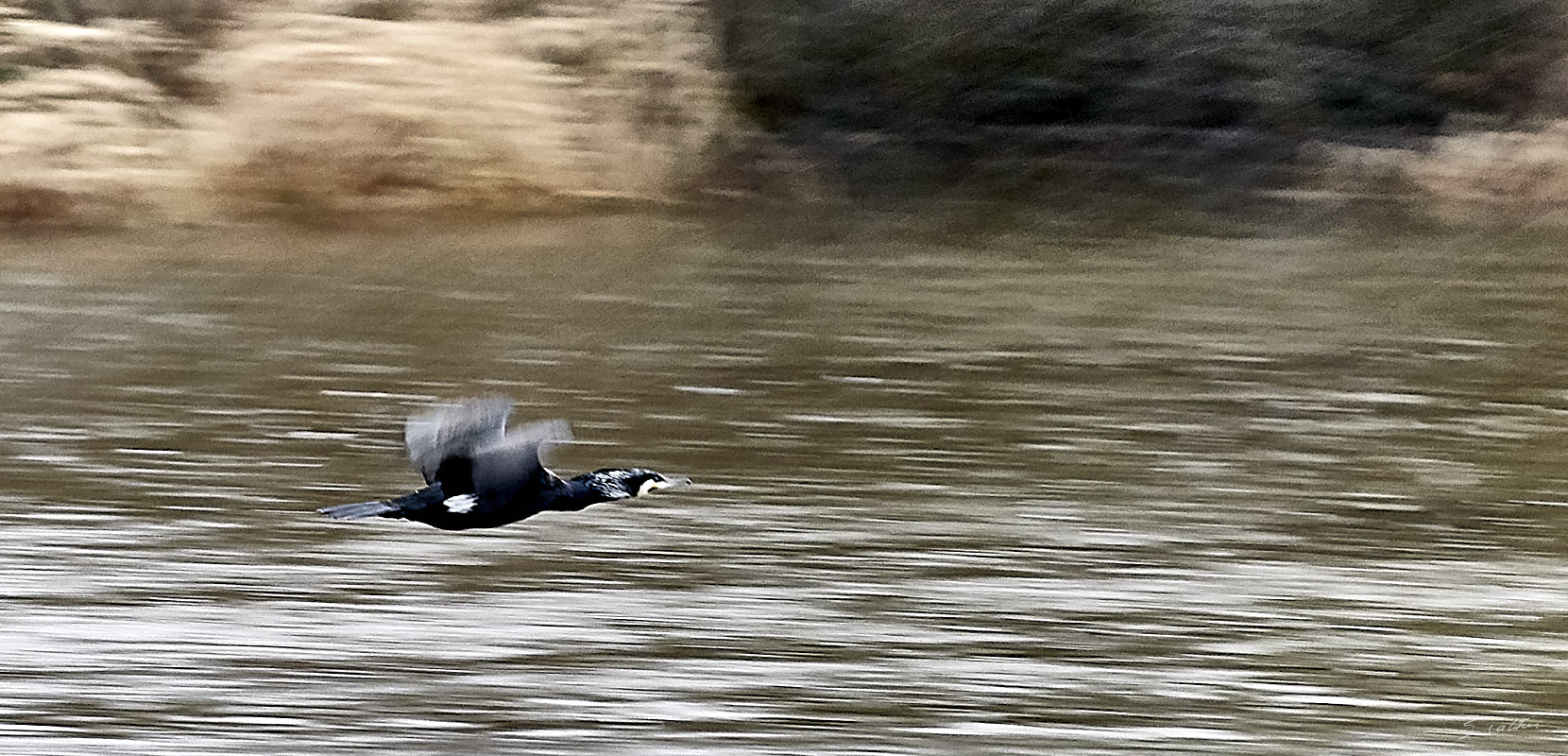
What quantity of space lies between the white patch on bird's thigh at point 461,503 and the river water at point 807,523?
0.39 meters

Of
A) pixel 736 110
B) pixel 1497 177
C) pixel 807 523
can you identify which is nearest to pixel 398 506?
pixel 807 523

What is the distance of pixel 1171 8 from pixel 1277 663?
961 centimetres

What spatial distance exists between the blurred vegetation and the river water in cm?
349

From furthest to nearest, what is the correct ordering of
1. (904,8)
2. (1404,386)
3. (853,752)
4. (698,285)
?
(904,8)
(698,285)
(1404,386)
(853,752)

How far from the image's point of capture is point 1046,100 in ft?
49.0

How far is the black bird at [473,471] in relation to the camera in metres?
4.66

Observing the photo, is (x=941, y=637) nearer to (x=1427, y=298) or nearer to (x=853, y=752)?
(x=853, y=752)

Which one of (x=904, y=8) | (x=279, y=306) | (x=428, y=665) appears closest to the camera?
(x=428, y=665)

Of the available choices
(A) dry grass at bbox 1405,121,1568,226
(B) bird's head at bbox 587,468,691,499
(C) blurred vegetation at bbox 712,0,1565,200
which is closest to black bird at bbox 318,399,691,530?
(B) bird's head at bbox 587,468,691,499

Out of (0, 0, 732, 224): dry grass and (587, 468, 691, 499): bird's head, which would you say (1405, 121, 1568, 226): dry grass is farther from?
(587, 468, 691, 499): bird's head

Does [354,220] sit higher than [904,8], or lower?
lower

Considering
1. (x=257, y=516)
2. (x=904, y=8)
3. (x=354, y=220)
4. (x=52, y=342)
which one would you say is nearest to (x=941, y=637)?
(x=257, y=516)
